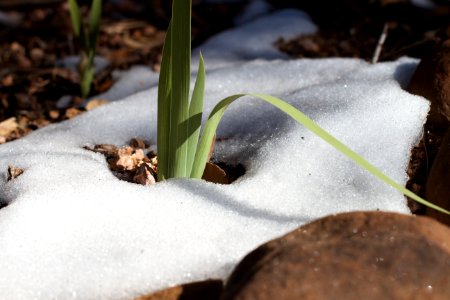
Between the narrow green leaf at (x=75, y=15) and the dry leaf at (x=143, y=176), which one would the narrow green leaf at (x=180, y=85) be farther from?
the narrow green leaf at (x=75, y=15)

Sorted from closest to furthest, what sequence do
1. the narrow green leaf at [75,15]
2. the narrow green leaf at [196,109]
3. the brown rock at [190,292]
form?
the brown rock at [190,292] → the narrow green leaf at [196,109] → the narrow green leaf at [75,15]

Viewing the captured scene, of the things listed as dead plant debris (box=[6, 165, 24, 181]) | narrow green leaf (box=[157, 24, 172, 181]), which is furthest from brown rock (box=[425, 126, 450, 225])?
dead plant debris (box=[6, 165, 24, 181])

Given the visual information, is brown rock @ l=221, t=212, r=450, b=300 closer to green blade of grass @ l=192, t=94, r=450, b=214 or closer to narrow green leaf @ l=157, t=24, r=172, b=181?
green blade of grass @ l=192, t=94, r=450, b=214

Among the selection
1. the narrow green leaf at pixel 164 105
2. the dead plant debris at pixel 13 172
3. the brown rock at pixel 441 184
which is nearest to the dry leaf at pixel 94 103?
the dead plant debris at pixel 13 172

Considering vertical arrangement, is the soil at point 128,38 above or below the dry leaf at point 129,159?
below

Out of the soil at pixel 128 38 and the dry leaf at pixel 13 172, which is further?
the soil at pixel 128 38

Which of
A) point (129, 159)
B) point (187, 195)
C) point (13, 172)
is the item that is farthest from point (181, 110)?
point (13, 172)

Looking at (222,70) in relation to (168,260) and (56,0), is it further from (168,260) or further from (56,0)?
(56,0)

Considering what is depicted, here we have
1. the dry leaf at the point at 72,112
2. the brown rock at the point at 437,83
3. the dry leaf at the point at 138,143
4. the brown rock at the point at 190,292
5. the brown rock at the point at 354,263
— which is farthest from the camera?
the dry leaf at the point at 72,112
